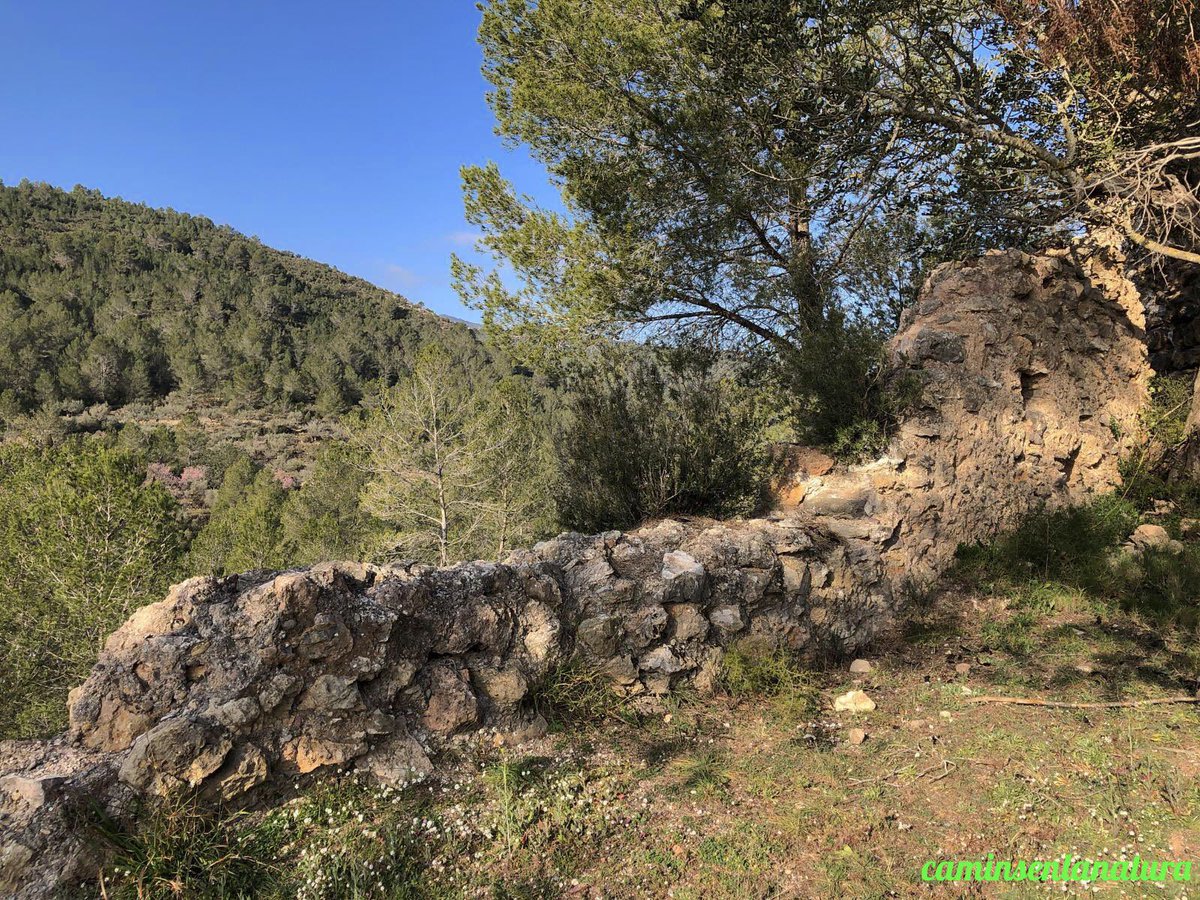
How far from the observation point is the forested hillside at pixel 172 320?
153 ft

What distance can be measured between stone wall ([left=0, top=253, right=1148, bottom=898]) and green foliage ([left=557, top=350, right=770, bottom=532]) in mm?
613

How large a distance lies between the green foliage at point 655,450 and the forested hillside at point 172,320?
96.6 ft

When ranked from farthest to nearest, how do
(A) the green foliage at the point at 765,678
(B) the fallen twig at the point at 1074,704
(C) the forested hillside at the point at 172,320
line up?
1. (C) the forested hillside at the point at 172,320
2. (A) the green foliage at the point at 765,678
3. (B) the fallen twig at the point at 1074,704

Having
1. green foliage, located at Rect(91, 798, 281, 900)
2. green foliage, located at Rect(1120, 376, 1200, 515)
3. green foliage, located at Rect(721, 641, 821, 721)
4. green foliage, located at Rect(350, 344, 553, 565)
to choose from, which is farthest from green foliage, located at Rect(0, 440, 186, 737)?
green foliage, located at Rect(1120, 376, 1200, 515)

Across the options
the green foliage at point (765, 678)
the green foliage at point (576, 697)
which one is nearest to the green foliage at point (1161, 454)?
the green foliage at point (765, 678)

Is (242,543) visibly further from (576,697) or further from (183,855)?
(183,855)

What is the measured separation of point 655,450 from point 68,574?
458 inches

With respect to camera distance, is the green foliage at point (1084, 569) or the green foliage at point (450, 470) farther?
the green foliage at point (450, 470)

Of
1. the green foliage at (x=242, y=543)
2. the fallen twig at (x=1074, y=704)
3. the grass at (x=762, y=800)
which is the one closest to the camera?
the grass at (x=762, y=800)

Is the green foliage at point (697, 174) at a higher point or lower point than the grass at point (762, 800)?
higher

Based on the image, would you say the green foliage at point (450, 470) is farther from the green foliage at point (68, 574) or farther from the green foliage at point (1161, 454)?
the green foliage at point (1161, 454)

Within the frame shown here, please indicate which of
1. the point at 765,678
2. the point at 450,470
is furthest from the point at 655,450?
the point at 450,470

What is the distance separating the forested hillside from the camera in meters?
46.6

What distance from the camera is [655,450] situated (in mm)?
5855
